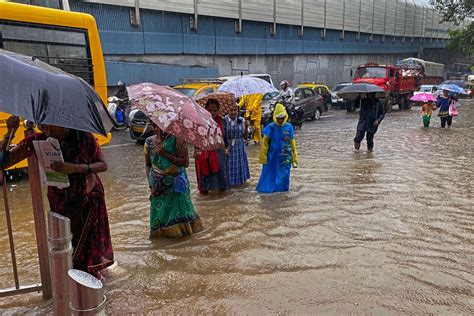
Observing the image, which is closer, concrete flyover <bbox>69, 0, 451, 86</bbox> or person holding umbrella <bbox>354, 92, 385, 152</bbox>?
person holding umbrella <bbox>354, 92, 385, 152</bbox>

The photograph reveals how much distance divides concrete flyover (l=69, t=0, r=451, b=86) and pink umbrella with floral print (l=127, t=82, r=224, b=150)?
Result: 1451cm

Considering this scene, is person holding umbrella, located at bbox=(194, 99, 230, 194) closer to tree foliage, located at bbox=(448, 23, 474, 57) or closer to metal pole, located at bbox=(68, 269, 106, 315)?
metal pole, located at bbox=(68, 269, 106, 315)

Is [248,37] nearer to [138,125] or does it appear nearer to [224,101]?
[138,125]

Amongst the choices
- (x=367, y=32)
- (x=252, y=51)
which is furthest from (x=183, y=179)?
(x=367, y=32)

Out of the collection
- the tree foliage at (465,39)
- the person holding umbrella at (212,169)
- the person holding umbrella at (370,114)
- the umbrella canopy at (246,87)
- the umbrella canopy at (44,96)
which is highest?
the tree foliage at (465,39)

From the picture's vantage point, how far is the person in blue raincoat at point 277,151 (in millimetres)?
6422

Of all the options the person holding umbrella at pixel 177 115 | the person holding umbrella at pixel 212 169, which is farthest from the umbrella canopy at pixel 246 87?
→ the person holding umbrella at pixel 177 115

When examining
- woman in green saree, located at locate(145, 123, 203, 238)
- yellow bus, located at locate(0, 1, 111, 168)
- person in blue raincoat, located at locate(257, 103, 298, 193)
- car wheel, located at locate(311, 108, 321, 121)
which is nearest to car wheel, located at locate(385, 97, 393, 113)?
car wheel, located at locate(311, 108, 321, 121)

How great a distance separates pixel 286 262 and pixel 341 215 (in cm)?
167

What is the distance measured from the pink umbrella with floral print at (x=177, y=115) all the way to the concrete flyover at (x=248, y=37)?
1451 cm

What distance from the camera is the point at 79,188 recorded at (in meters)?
3.21

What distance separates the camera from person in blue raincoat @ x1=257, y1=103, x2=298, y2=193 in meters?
Result: 6.42

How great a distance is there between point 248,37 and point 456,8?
66.3 feet

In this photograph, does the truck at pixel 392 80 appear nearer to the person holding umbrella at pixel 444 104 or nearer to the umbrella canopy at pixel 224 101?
the person holding umbrella at pixel 444 104
